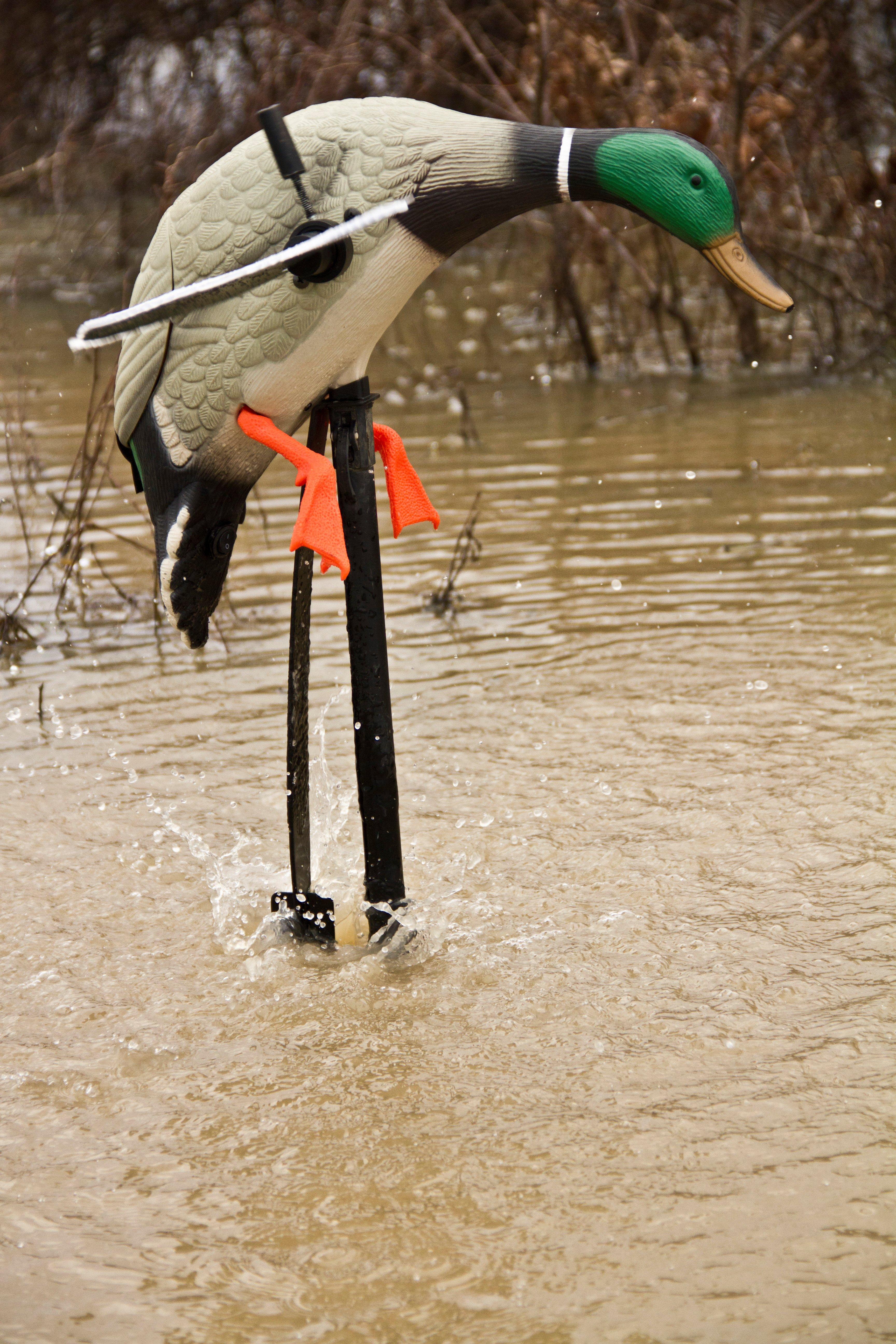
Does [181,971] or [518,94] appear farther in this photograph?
[518,94]

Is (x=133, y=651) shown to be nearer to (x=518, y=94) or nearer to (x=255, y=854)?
(x=255, y=854)

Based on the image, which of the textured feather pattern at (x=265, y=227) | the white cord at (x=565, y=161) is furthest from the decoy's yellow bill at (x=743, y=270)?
the textured feather pattern at (x=265, y=227)

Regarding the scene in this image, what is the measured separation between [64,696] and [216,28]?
1224cm

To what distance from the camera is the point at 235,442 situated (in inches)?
101

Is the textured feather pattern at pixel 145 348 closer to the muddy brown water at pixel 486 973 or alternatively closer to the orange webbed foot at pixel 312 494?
the orange webbed foot at pixel 312 494

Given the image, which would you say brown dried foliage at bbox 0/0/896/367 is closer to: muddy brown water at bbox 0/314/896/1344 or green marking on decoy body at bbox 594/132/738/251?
muddy brown water at bbox 0/314/896/1344

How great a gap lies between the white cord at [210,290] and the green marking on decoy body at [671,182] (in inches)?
14.6

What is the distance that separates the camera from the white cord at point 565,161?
2.40 m

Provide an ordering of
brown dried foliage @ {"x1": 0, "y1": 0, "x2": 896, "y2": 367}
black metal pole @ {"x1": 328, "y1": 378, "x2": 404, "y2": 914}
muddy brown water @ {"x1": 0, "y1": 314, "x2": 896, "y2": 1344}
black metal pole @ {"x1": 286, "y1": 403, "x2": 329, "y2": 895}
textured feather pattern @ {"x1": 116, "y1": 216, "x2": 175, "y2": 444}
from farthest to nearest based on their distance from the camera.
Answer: brown dried foliage @ {"x1": 0, "y1": 0, "x2": 896, "y2": 367} → black metal pole @ {"x1": 286, "y1": 403, "x2": 329, "y2": 895} → black metal pole @ {"x1": 328, "y1": 378, "x2": 404, "y2": 914} → textured feather pattern @ {"x1": 116, "y1": 216, "x2": 175, "y2": 444} → muddy brown water @ {"x1": 0, "y1": 314, "x2": 896, "y2": 1344}

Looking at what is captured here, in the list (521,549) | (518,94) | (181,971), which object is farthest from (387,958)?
(518,94)

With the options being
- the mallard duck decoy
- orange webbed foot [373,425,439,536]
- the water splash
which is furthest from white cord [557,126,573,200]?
the water splash

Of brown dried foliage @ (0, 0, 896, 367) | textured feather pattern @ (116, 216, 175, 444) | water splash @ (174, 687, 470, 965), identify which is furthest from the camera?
brown dried foliage @ (0, 0, 896, 367)

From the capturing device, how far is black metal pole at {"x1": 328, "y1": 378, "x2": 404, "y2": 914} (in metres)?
2.64

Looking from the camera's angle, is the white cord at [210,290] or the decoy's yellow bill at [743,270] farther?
the decoy's yellow bill at [743,270]
